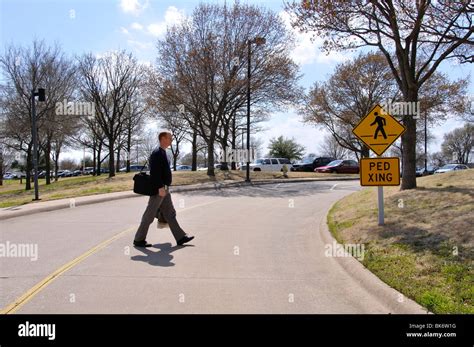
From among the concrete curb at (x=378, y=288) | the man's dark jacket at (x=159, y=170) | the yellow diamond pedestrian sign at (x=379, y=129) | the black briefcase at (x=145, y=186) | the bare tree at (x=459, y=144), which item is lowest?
the concrete curb at (x=378, y=288)

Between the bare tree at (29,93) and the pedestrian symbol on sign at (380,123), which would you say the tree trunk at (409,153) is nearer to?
the pedestrian symbol on sign at (380,123)

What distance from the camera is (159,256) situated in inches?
295

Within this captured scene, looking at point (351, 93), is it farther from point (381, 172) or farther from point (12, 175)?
point (12, 175)

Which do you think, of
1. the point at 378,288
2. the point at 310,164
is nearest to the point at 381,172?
the point at 378,288

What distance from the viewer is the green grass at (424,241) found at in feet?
17.1

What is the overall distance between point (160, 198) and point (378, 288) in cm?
444

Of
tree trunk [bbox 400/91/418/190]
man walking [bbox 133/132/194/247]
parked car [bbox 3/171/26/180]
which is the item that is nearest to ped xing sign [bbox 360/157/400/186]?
tree trunk [bbox 400/91/418/190]

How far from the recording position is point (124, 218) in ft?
39.9

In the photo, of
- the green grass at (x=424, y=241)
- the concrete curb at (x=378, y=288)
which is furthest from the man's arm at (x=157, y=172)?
the green grass at (x=424, y=241)

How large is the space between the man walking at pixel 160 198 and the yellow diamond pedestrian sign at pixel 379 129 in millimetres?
4411

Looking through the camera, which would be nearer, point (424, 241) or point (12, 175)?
point (424, 241)
